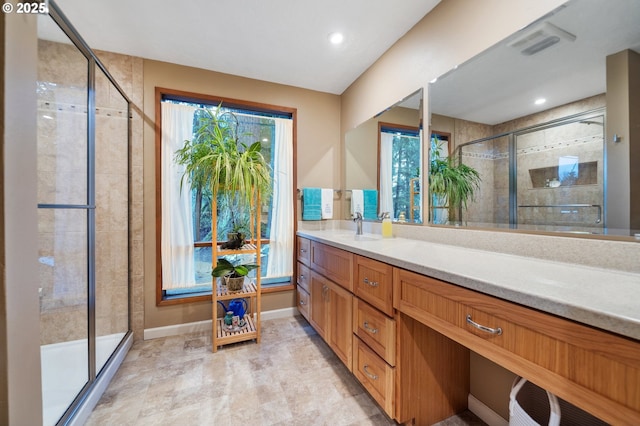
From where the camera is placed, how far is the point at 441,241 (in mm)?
1535

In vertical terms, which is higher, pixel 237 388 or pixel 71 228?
pixel 71 228

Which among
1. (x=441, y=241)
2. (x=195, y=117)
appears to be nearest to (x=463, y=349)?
(x=441, y=241)

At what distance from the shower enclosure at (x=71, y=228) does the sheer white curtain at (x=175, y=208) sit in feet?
1.34

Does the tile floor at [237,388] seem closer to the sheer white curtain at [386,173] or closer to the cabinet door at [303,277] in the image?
the cabinet door at [303,277]

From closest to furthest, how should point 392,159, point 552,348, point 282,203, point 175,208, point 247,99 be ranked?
point 552,348 < point 392,159 < point 175,208 < point 247,99 < point 282,203

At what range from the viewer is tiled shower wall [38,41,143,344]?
154cm

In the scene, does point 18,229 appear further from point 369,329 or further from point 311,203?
point 311,203

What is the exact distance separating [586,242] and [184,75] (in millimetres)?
2905

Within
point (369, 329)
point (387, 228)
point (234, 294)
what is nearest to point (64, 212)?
point (234, 294)

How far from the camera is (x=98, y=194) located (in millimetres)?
1839

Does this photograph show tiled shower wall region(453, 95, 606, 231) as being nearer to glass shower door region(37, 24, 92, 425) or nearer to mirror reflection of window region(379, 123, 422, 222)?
mirror reflection of window region(379, 123, 422, 222)

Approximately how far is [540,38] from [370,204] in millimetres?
1488

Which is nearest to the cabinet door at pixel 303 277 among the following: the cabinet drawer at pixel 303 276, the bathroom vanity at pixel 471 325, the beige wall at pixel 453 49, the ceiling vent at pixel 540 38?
the cabinet drawer at pixel 303 276

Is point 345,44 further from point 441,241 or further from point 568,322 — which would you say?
point 568,322
